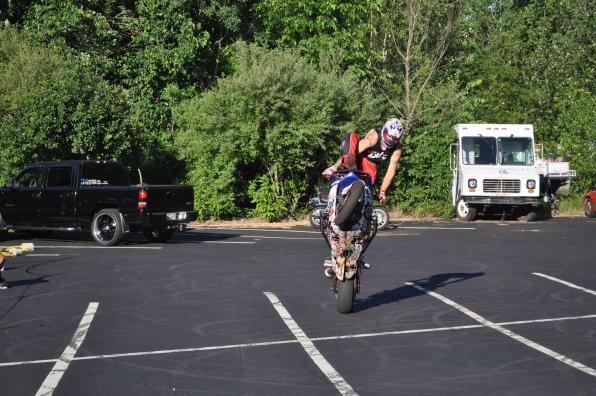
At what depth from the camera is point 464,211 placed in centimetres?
2691

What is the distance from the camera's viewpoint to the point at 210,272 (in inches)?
548

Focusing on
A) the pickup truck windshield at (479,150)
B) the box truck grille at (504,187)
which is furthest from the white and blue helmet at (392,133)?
the pickup truck windshield at (479,150)

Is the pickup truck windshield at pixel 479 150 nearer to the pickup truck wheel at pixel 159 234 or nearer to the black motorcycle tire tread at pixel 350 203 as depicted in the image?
Result: the pickup truck wheel at pixel 159 234

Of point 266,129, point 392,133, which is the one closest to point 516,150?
point 266,129

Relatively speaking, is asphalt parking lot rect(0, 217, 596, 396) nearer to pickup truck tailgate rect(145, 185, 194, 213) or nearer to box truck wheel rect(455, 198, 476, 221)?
pickup truck tailgate rect(145, 185, 194, 213)

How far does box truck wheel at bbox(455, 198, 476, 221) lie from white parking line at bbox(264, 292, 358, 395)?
54.8 ft

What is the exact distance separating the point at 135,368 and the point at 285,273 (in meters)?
6.50

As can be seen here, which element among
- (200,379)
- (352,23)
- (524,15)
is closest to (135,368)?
(200,379)

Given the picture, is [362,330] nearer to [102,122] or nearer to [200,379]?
[200,379]

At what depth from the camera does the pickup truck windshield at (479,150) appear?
2717 cm

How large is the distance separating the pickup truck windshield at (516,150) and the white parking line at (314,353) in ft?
59.0

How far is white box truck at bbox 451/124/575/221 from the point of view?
86.1 ft

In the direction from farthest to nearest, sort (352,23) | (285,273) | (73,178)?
(352,23)
(73,178)
(285,273)

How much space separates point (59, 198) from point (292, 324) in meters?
11.0
